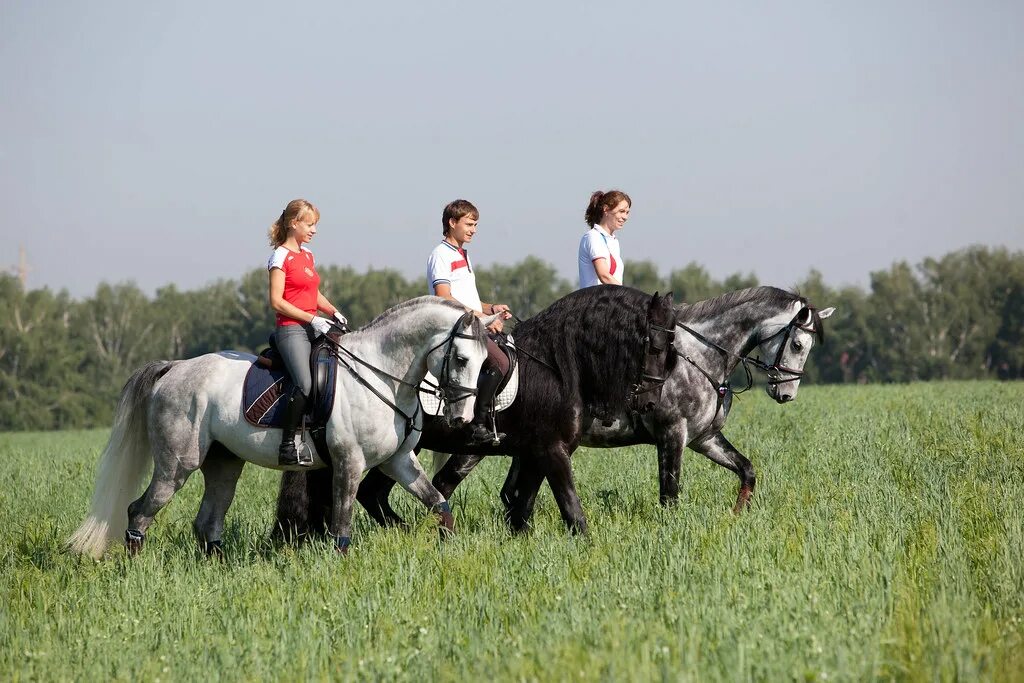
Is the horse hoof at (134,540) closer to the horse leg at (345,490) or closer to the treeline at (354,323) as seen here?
the horse leg at (345,490)

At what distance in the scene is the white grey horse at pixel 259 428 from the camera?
745 cm

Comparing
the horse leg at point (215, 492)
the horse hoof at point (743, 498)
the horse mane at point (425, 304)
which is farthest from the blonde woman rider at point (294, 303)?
the horse hoof at point (743, 498)

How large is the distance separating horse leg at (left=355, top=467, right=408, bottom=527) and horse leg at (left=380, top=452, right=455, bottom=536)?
2.43 ft

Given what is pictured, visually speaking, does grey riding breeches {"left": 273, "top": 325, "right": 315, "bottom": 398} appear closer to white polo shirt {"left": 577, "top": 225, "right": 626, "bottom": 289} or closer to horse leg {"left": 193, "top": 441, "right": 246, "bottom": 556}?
horse leg {"left": 193, "top": 441, "right": 246, "bottom": 556}

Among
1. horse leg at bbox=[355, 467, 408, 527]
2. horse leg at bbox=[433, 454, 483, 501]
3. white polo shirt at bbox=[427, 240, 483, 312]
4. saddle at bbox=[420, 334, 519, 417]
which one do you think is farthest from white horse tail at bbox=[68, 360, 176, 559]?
horse leg at bbox=[433, 454, 483, 501]

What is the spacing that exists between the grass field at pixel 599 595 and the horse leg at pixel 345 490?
0.74ft

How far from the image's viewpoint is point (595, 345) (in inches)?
308

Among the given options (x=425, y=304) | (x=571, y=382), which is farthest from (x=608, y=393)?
(x=425, y=304)

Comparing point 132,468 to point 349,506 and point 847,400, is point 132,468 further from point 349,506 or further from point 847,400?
point 847,400

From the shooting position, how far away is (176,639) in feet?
18.0

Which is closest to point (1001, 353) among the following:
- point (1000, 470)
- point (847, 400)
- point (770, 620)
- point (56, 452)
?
point (847, 400)

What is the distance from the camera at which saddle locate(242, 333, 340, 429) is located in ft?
24.7

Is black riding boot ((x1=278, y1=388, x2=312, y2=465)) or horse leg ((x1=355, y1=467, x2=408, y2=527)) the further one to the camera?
horse leg ((x1=355, y1=467, x2=408, y2=527))

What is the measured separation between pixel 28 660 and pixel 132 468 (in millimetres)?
3018
